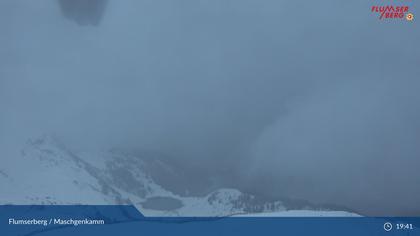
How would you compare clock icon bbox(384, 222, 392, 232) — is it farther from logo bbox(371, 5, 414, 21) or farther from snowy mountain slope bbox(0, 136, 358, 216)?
logo bbox(371, 5, 414, 21)

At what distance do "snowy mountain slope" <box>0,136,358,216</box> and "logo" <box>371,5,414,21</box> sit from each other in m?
1.51

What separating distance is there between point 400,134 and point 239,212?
1.32 metres

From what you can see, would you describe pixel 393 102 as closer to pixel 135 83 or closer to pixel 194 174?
pixel 194 174

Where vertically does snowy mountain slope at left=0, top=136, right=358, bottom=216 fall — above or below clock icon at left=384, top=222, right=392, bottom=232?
above

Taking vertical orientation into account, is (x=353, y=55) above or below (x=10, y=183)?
above

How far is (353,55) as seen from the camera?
4.53 m

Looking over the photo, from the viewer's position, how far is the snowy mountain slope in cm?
444

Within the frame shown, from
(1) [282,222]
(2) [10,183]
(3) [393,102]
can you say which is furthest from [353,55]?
(2) [10,183]

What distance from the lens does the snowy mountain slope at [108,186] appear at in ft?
14.6

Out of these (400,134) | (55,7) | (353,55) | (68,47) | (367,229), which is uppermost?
(55,7)
